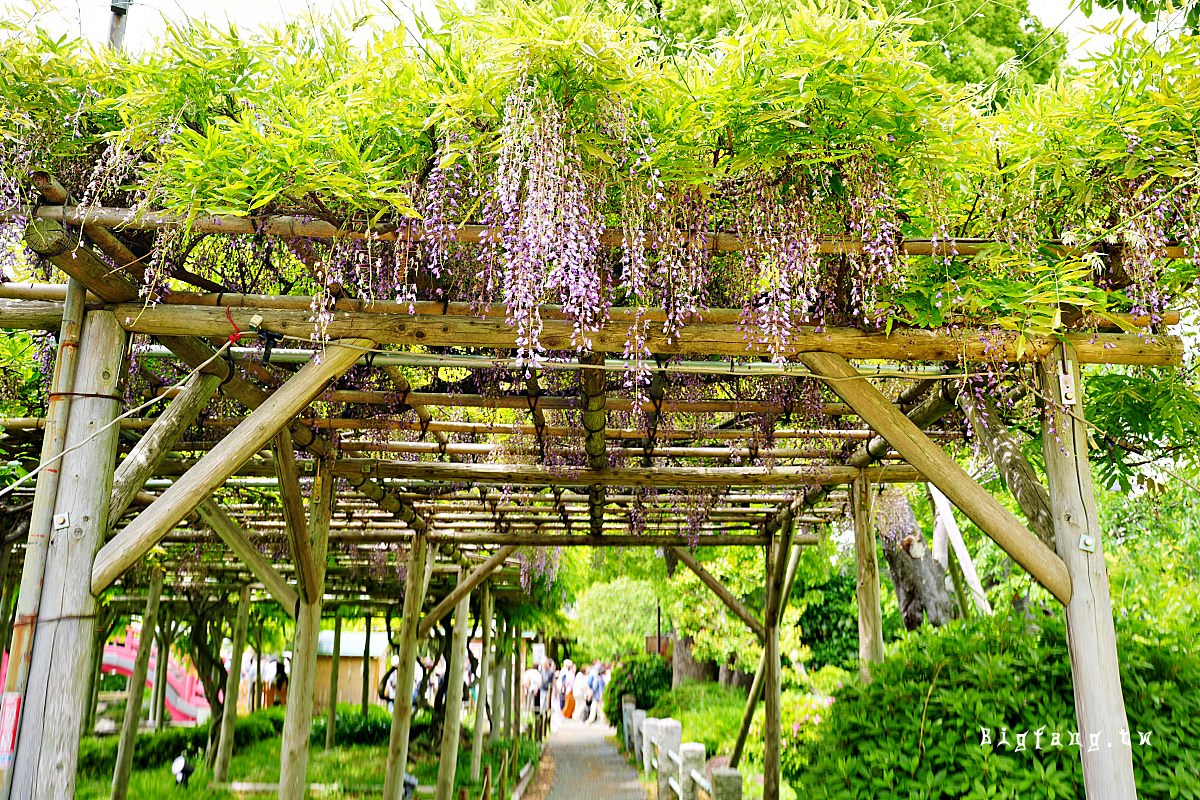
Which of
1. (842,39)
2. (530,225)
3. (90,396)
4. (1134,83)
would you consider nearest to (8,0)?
(90,396)

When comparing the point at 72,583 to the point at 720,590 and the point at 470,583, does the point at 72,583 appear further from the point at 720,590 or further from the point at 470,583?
the point at 720,590

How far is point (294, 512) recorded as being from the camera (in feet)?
13.8

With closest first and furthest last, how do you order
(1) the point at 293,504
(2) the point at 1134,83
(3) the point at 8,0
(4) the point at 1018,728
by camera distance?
(3) the point at 8,0
(2) the point at 1134,83
(4) the point at 1018,728
(1) the point at 293,504

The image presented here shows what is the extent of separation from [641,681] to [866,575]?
12.0 m

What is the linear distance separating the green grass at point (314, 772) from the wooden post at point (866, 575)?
5232mm

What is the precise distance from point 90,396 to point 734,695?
12378 millimetres

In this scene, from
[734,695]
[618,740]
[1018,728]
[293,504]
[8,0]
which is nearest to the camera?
[8,0]


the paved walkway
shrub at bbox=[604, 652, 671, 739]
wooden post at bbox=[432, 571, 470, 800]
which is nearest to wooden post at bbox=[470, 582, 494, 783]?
wooden post at bbox=[432, 571, 470, 800]

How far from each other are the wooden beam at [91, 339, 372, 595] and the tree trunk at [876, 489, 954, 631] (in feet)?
22.6

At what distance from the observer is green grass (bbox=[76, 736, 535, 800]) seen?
8477mm

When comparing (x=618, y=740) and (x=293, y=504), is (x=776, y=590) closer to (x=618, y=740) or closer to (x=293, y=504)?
(x=293, y=504)

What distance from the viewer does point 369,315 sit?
9.99ft

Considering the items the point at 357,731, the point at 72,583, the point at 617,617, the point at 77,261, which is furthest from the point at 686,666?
the point at 77,261

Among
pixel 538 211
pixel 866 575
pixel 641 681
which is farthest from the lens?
pixel 641 681
